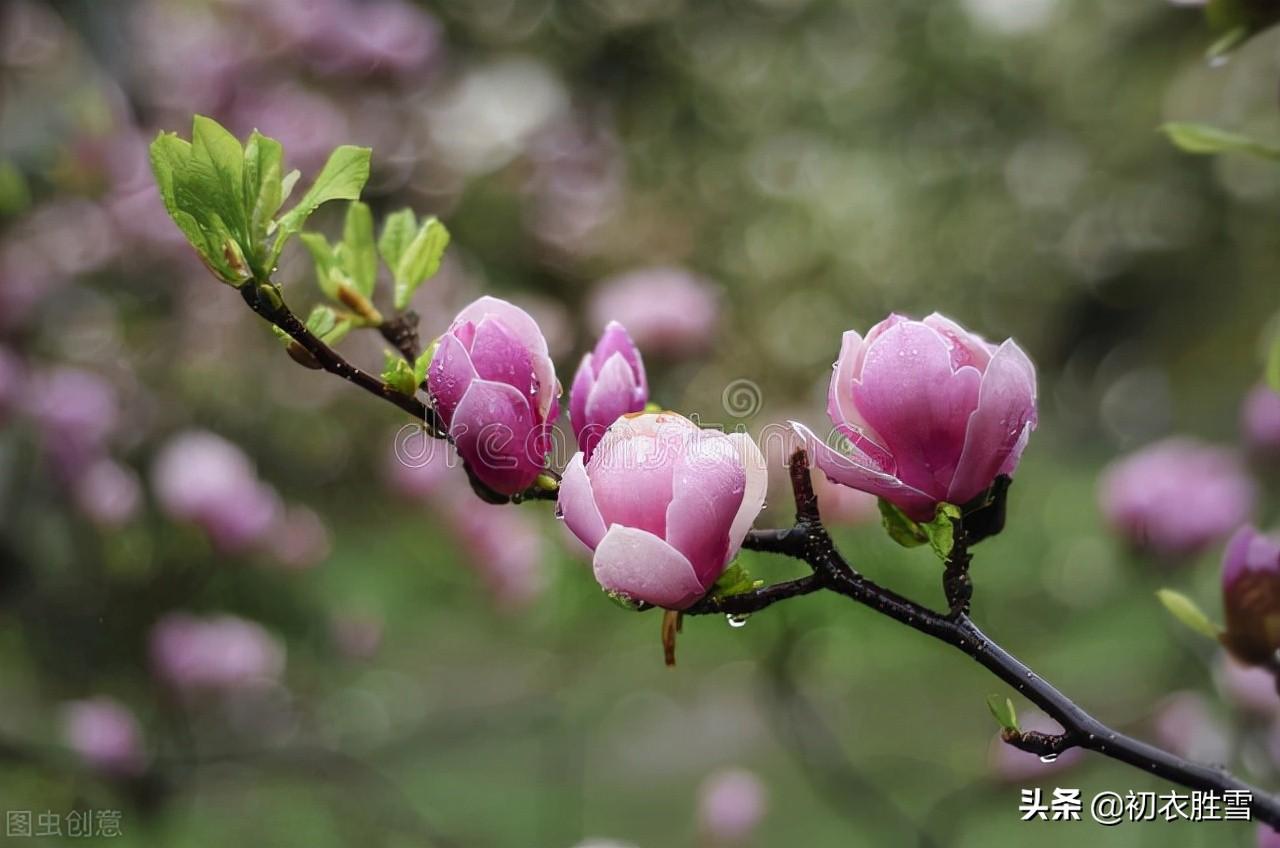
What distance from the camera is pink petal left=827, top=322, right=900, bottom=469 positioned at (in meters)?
0.28

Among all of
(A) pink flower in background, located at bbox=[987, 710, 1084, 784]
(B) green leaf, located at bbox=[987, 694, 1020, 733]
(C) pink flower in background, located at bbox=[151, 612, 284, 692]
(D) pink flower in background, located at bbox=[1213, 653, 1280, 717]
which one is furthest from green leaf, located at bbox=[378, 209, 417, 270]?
(C) pink flower in background, located at bbox=[151, 612, 284, 692]

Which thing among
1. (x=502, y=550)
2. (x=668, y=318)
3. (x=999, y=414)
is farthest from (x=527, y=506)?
(x=999, y=414)

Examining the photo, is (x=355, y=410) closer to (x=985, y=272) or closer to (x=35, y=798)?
(x=35, y=798)

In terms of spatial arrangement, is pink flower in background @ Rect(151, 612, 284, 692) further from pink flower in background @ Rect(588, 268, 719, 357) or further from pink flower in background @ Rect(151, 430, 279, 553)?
pink flower in background @ Rect(588, 268, 719, 357)

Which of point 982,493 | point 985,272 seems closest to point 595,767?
point 982,493

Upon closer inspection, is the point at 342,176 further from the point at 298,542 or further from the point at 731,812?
the point at 298,542

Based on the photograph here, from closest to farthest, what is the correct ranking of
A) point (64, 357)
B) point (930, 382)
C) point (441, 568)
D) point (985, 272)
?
1. point (930, 382)
2. point (64, 357)
3. point (441, 568)
4. point (985, 272)

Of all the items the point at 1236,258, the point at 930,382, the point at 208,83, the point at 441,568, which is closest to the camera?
the point at 930,382

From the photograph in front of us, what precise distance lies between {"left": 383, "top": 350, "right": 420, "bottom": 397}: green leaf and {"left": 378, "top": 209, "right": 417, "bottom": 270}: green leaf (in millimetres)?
70

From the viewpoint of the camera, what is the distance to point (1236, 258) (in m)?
4.36

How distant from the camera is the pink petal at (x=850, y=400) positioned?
278 millimetres

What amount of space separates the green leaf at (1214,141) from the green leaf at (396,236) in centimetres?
26

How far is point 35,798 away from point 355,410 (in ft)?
2.71

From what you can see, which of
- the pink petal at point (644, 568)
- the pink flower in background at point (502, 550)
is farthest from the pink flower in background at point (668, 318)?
the pink petal at point (644, 568)
